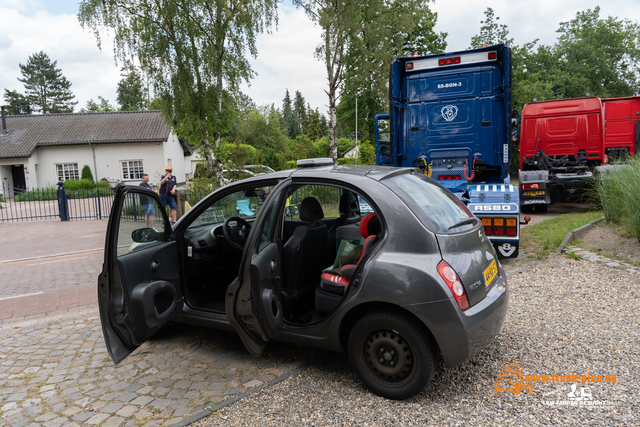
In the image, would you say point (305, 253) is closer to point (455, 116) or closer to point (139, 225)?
point (139, 225)

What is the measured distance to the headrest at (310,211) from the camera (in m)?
3.66

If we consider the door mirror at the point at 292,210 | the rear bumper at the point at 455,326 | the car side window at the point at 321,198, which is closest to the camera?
the rear bumper at the point at 455,326

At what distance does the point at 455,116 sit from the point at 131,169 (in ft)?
99.8

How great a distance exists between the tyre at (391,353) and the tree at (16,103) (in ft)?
257

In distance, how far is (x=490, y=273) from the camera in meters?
3.19

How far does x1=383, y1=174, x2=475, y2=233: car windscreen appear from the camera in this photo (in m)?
2.97

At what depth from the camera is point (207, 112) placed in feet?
50.9

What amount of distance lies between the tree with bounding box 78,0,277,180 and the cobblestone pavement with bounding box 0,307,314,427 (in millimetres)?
11716

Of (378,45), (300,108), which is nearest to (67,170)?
(378,45)

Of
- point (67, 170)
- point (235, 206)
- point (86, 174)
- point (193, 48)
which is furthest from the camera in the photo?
point (67, 170)

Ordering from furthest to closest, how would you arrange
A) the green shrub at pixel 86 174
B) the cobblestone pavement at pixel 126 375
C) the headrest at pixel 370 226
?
the green shrub at pixel 86 174, the headrest at pixel 370 226, the cobblestone pavement at pixel 126 375

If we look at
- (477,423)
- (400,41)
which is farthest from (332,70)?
(477,423)

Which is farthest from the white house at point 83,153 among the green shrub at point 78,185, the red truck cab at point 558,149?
the red truck cab at point 558,149

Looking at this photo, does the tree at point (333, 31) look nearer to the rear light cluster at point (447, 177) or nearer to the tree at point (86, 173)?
the rear light cluster at point (447, 177)
